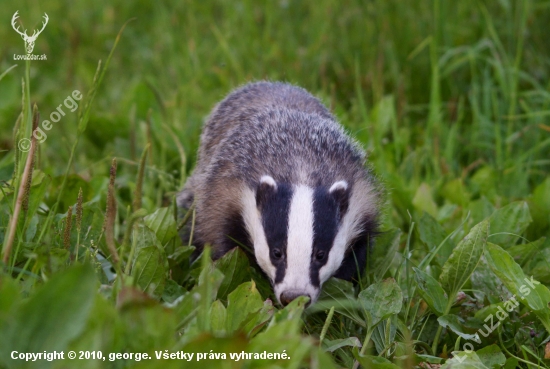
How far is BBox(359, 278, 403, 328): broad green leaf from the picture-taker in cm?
285

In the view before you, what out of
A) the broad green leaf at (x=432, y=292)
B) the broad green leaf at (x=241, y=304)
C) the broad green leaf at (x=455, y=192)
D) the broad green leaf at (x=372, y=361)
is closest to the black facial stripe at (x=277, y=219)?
the broad green leaf at (x=241, y=304)

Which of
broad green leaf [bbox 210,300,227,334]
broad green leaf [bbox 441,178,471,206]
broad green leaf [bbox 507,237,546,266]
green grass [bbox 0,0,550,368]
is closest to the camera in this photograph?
green grass [bbox 0,0,550,368]

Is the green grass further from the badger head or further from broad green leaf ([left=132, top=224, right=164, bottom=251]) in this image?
the badger head

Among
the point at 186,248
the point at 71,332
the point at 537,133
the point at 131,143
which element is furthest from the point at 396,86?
the point at 71,332

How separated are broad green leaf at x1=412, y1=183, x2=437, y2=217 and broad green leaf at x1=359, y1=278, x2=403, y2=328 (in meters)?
1.38

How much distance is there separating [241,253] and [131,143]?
2.05 m

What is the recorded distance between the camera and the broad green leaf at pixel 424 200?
4215 mm

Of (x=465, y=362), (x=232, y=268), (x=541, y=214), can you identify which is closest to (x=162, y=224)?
(x=232, y=268)

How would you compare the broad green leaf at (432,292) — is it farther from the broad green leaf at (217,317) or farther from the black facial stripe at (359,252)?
the broad green leaf at (217,317)

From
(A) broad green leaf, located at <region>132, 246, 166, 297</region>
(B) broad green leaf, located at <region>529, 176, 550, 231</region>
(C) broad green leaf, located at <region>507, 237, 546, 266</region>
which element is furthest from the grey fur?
(B) broad green leaf, located at <region>529, 176, 550, 231</region>

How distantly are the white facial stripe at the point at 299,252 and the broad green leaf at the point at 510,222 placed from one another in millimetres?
1244

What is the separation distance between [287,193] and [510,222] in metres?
1.37

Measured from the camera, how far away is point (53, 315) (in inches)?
82.0

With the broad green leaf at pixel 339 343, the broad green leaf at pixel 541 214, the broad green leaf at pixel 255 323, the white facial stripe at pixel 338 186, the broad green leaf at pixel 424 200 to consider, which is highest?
the white facial stripe at pixel 338 186
